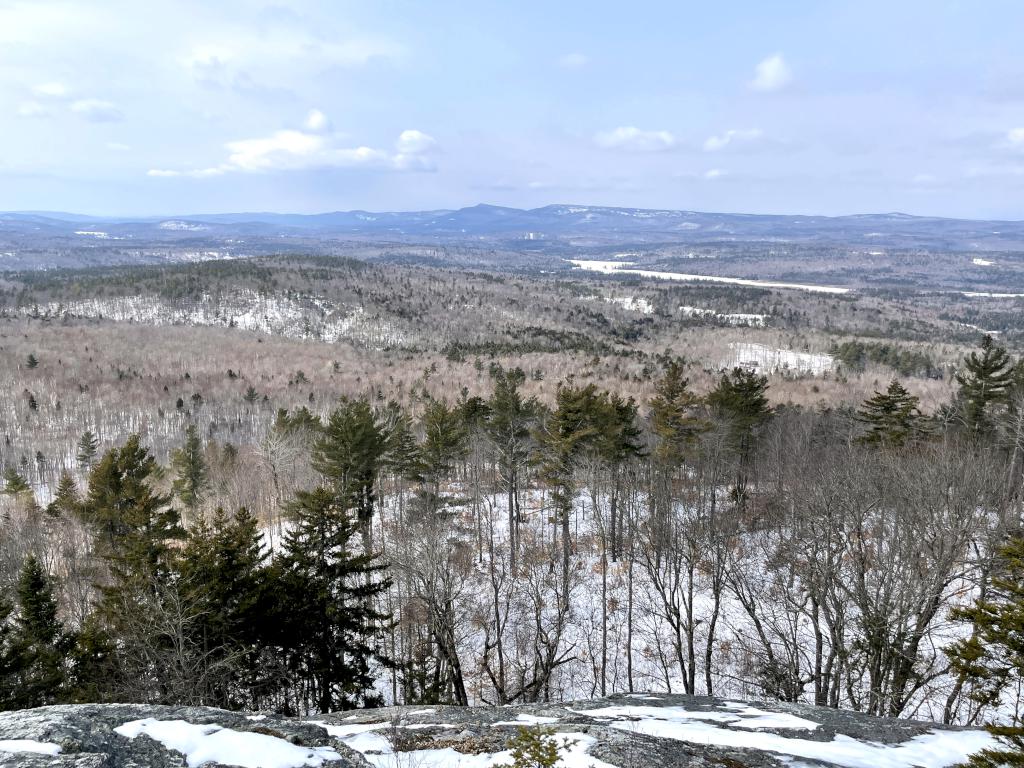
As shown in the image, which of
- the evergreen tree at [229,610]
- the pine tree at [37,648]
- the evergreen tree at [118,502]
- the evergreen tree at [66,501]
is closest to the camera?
the evergreen tree at [229,610]

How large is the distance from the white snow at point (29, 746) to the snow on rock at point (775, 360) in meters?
143

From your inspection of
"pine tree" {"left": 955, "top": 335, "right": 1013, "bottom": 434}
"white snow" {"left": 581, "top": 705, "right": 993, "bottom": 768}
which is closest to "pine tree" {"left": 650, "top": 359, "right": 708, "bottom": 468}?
"pine tree" {"left": 955, "top": 335, "right": 1013, "bottom": 434}

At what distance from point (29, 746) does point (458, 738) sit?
5.72 metres

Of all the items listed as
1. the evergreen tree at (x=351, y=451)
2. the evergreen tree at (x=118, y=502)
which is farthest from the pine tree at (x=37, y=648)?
the evergreen tree at (x=351, y=451)

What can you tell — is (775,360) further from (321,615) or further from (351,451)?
(321,615)

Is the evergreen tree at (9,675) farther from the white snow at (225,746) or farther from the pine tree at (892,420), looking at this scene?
the pine tree at (892,420)

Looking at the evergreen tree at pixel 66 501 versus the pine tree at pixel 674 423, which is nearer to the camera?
the pine tree at pixel 674 423

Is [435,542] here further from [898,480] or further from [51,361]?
[51,361]

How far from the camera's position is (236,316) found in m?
193

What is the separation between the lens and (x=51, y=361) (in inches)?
4646

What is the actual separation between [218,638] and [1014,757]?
17.3 m

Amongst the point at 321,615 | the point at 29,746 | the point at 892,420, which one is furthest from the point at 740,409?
the point at 29,746

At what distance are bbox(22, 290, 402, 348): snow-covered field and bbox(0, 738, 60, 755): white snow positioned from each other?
178 metres

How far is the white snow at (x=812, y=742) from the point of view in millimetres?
8867
